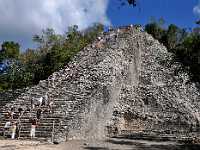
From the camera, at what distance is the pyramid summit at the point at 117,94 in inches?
818

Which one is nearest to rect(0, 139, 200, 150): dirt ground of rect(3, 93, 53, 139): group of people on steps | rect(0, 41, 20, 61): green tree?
rect(3, 93, 53, 139): group of people on steps

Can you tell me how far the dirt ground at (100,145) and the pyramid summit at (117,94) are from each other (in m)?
1.02

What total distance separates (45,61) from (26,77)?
2175 mm

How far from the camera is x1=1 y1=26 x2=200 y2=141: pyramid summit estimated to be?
68.1ft

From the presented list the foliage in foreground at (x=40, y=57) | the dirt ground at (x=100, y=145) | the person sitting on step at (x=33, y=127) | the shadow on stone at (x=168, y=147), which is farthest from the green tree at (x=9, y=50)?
the shadow on stone at (x=168, y=147)

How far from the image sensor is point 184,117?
25500 mm

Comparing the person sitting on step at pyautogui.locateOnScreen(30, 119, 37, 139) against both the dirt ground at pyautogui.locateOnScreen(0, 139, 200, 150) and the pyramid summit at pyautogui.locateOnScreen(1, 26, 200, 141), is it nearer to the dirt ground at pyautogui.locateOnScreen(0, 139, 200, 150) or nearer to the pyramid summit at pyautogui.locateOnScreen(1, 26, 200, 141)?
the pyramid summit at pyautogui.locateOnScreen(1, 26, 200, 141)

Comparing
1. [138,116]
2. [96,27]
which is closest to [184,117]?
[138,116]

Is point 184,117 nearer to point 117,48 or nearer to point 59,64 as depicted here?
point 117,48

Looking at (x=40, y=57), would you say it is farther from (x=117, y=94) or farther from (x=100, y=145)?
(x=100, y=145)

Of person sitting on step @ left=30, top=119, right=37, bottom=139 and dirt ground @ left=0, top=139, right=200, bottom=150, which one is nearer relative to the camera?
dirt ground @ left=0, top=139, right=200, bottom=150

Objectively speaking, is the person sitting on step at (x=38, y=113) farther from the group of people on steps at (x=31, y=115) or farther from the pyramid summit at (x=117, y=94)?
the pyramid summit at (x=117, y=94)

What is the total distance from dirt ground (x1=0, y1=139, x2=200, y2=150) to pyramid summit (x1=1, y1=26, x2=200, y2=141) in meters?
1.02

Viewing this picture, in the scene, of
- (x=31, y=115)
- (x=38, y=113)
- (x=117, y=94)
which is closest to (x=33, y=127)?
(x=38, y=113)
